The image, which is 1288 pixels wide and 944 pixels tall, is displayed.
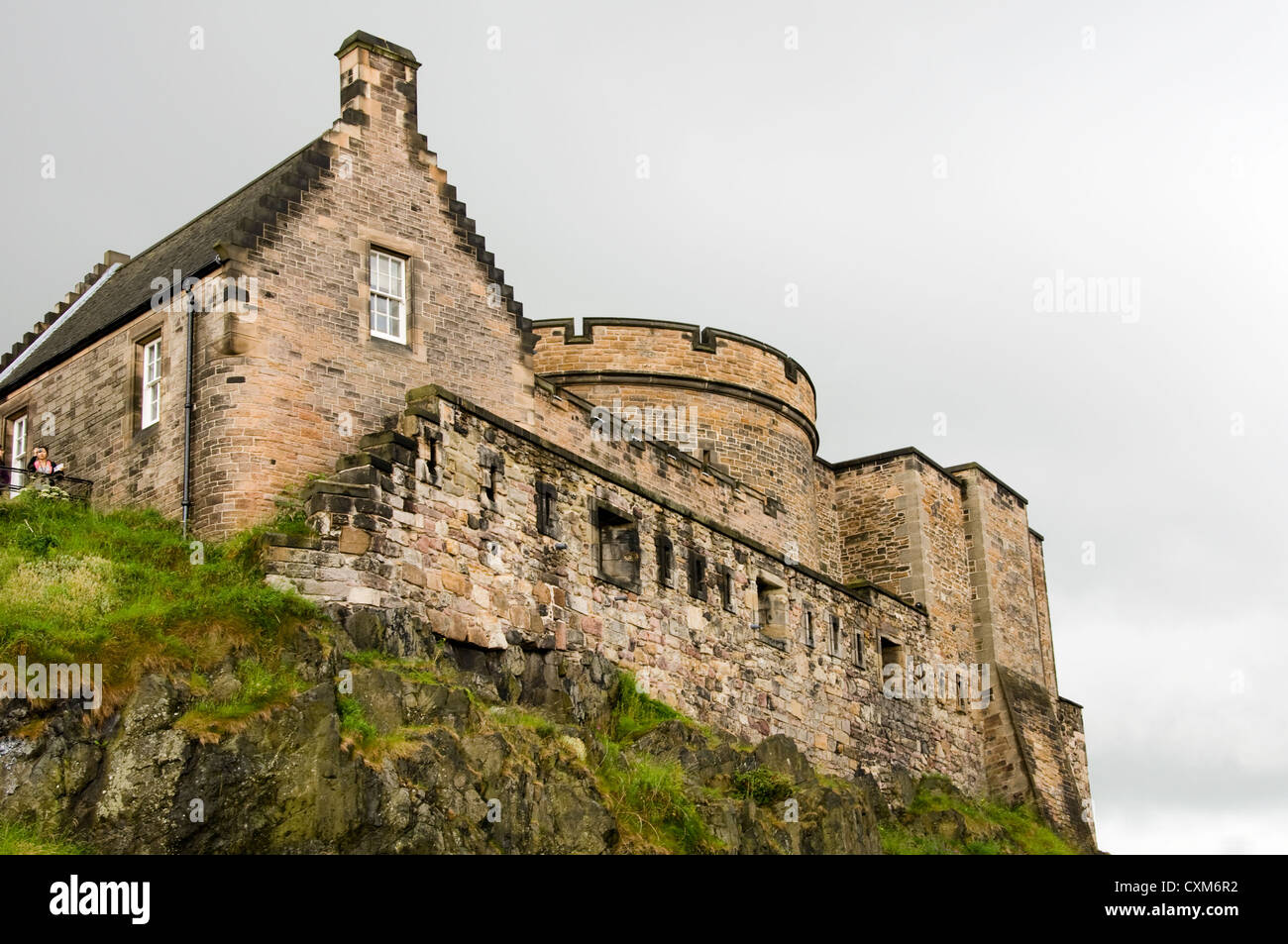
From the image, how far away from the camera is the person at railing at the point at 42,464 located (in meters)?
22.3

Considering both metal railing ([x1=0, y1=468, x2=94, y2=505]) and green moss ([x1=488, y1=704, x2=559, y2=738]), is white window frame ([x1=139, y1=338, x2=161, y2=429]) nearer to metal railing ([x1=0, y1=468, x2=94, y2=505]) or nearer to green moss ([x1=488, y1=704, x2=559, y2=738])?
metal railing ([x1=0, y1=468, x2=94, y2=505])

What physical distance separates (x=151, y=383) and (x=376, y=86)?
16.5 ft

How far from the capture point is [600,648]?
22.7m

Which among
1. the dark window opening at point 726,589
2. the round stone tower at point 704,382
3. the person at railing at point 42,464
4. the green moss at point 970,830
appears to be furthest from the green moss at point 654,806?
the round stone tower at point 704,382

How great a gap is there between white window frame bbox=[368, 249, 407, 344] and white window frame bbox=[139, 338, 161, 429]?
108 inches

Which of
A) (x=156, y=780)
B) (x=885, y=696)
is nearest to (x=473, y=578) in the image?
(x=156, y=780)

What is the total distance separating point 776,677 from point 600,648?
498 centimetres

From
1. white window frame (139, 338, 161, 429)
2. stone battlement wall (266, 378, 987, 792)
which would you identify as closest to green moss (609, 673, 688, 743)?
stone battlement wall (266, 378, 987, 792)

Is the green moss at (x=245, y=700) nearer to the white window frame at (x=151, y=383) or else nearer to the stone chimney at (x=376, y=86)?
the white window frame at (x=151, y=383)

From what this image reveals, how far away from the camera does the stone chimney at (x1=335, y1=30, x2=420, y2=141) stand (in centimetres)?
2267

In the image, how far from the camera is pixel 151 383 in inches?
852

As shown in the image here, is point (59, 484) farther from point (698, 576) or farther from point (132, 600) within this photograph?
point (698, 576)

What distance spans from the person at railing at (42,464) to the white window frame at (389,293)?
4671mm
